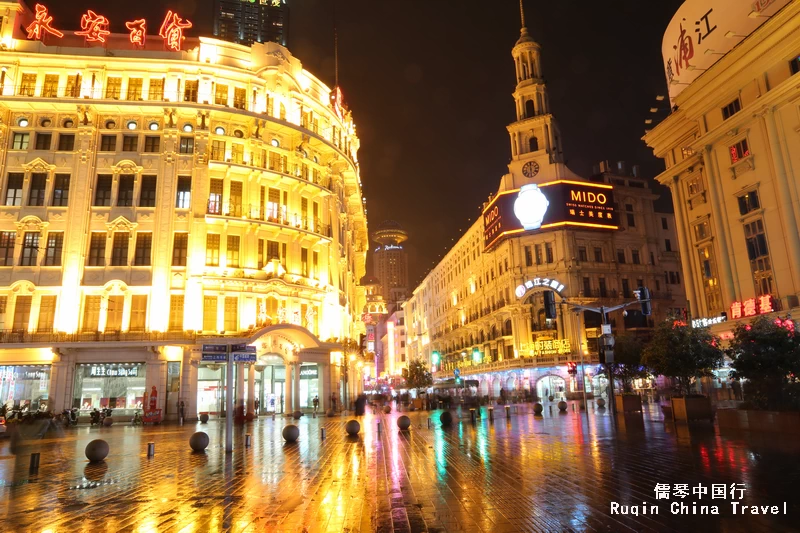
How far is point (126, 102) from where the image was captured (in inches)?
1460

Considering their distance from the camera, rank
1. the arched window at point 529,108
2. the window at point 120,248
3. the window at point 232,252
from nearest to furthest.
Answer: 1. the window at point 120,248
2. the window at point 232,252
3. the arched window at point 529,108

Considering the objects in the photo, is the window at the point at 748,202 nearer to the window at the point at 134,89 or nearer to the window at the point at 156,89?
the window at the point at 156,89

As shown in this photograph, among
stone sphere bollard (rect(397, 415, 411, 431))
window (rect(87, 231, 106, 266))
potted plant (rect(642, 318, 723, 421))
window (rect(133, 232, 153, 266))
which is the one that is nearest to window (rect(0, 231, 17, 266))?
window (rect(87, 231, 106, 266))

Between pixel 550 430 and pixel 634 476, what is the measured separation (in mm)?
11120

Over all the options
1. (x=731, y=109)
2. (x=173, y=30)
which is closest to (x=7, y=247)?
(x=173, y=30)

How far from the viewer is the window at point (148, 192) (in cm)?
3691

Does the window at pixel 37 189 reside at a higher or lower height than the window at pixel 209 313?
higher

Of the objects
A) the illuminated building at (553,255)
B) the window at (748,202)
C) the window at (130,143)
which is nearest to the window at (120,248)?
the window at (130,143)

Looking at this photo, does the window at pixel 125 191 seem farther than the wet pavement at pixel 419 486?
Yes

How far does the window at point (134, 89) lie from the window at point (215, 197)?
27.6 feet

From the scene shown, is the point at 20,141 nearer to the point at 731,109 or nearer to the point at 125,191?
the point at 125,191

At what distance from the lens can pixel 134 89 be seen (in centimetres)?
3828

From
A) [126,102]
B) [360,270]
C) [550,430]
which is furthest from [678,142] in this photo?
[126,102]

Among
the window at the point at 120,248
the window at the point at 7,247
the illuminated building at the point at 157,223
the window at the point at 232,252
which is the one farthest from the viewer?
the window at the point at 232,252
